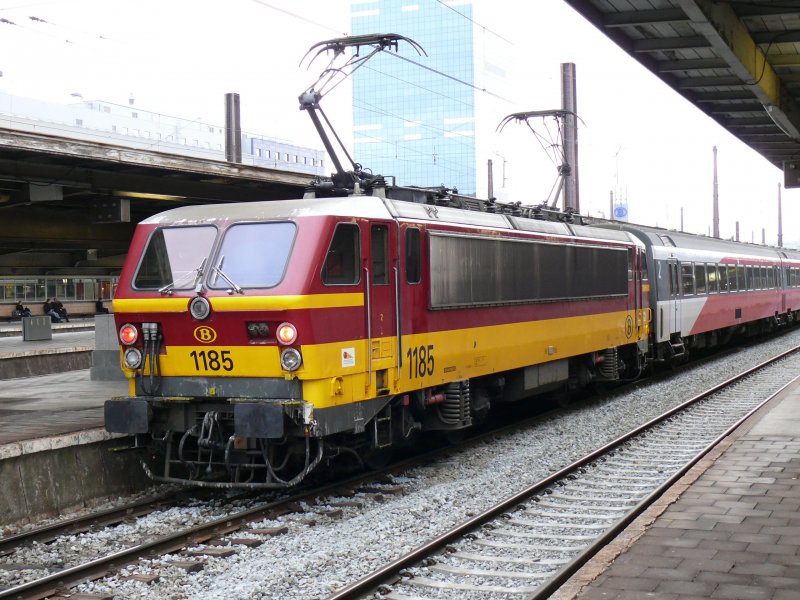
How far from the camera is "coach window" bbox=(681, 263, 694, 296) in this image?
68.8 ft

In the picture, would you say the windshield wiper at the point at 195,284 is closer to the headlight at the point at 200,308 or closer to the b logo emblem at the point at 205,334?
the headlight at the point at 200,308

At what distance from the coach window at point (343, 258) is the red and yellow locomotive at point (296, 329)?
0.05 ft

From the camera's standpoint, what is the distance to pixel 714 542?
652 cm

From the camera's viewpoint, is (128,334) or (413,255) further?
(413,255)

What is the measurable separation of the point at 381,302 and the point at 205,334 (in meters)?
1.73

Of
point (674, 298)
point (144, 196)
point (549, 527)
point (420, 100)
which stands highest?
point (420, 100)

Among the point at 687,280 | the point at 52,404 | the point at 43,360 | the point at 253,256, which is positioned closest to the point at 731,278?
the point at 687,280

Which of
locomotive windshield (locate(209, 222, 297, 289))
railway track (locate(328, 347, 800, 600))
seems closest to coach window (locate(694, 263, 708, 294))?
railway track (locate(328, 347, 800, 600))

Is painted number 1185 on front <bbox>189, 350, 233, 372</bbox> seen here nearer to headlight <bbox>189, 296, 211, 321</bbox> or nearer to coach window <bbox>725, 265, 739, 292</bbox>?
headlight <bbox>189, 296, 211, 321</bbox>

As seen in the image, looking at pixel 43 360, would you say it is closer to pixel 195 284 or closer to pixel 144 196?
pixel 144 196

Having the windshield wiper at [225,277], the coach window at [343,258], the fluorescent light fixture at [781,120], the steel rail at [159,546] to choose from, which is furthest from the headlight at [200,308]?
the fluorescent light fixture at [781,120]

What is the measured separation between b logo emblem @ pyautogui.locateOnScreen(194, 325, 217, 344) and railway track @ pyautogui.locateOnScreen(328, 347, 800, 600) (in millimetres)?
2886

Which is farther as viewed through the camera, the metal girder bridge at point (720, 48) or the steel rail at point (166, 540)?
the metal girder bridge at point (720, 48)

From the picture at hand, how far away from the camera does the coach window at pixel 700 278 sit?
22172 millimetres
